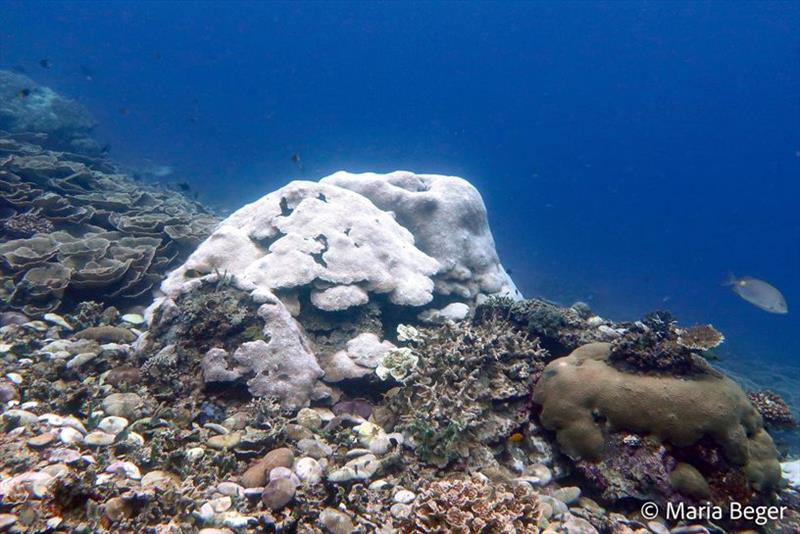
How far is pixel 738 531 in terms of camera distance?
450cm

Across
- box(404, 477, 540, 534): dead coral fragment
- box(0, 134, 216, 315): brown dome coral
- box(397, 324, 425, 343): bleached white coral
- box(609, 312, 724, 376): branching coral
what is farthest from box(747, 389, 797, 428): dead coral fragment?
box(0, 134, 216, 315): brown dome coral

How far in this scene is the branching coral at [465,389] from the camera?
4707 millimetres

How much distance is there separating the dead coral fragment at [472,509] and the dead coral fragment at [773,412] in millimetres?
4525

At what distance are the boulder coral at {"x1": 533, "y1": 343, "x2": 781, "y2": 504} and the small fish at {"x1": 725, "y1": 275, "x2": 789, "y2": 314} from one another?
5944 mm

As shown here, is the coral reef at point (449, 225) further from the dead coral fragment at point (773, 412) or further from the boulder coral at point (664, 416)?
the dead coral fragment at point (773, 412)

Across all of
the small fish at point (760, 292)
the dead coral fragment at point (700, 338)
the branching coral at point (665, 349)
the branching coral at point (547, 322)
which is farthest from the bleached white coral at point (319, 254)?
the small fish at point (760, 292)

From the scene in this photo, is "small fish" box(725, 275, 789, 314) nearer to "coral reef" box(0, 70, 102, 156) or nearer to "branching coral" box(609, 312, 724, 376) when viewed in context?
"branching coral" box(609, 312, 724, 376)

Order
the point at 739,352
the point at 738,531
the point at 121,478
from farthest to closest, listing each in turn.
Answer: the point at 739,352 → the point at 738,531 → the point at 121,478

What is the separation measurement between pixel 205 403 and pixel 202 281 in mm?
1925

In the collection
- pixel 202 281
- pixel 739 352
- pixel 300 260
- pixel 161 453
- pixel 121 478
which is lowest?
pixel 121 478

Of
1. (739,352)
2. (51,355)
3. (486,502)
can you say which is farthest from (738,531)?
(739,352)

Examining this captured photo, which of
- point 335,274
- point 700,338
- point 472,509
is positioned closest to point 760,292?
point 700,338

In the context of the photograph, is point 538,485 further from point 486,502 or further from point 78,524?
point 78,524

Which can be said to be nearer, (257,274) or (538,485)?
(538,485)
